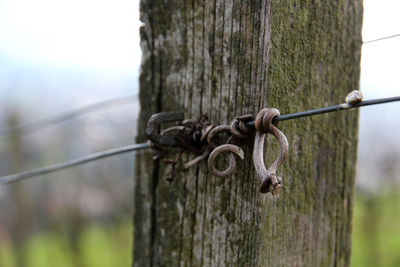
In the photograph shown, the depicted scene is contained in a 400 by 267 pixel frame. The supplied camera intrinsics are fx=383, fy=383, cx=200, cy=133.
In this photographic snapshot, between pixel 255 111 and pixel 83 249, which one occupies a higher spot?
pixel 255 111

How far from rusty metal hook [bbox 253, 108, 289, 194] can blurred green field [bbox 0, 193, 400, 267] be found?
6633 mm

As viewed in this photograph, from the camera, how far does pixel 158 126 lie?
1.11m

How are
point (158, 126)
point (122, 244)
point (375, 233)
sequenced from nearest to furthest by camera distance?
point (158, 126), point (375, 233), point (122, 244)

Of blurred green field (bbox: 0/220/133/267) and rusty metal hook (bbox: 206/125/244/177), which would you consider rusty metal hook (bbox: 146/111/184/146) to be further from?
blurred green field (bbox: 0/220/133/267)

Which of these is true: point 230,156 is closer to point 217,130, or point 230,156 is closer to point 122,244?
point 217,130

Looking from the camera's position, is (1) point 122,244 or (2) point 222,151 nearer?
(2) point 222,151

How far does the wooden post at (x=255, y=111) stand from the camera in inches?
39.2

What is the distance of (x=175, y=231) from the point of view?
3.98 feet

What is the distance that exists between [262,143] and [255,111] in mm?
99

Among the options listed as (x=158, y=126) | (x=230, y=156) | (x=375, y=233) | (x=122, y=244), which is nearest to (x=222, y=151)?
(x=230, y=156)

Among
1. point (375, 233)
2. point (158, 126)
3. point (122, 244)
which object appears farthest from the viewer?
Answer: point (122, 244)

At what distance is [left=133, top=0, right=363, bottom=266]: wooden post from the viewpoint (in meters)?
0.99

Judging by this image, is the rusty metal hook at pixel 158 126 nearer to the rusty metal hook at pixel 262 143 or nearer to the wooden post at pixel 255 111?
the wooden post at pixel 255 111

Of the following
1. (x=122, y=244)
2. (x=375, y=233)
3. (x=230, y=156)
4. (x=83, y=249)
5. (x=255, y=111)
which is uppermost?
(x=255, y=111)
